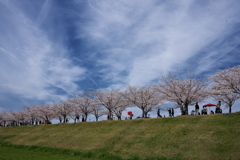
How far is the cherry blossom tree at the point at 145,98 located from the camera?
47281mm

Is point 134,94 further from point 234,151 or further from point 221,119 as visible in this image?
point 234,151

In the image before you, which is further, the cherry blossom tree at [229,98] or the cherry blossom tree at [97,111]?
the cherry blossom tree at [97,111]

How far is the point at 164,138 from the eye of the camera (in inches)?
889

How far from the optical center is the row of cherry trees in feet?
107

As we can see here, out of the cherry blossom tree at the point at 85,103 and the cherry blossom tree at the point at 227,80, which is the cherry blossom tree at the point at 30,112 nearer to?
the cherry blossom tree at the point at 85,103

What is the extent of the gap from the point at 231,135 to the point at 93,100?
4367 centimetres

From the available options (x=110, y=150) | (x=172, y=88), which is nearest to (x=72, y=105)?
(x=172, y=88)

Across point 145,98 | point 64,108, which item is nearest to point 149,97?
point 145,98

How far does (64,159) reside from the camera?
1820 cm

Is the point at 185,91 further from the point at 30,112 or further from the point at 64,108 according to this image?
the point at 30,112

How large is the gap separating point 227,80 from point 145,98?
2041 cm

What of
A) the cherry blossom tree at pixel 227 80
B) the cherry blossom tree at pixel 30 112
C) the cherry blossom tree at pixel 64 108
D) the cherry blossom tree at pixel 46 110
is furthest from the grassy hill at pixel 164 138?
the cherry blossom tree at pixel 30 112

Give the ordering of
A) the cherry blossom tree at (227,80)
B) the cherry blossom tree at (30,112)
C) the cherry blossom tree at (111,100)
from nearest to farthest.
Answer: the cherry blossom tree at (227,80) → the cherry blossom tree at (111,100) → the cherry blossom tree at (30,112)

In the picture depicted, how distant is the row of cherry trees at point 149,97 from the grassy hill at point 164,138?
8.21 meters
